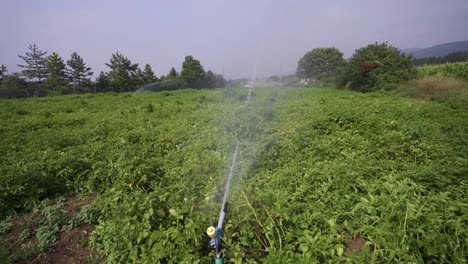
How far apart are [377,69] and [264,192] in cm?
1659

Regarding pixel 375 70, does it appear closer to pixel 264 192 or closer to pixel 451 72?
pixel 451 72

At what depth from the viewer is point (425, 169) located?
2.75 m

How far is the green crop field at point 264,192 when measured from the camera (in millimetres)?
1763

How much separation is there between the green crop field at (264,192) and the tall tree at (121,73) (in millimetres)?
29420

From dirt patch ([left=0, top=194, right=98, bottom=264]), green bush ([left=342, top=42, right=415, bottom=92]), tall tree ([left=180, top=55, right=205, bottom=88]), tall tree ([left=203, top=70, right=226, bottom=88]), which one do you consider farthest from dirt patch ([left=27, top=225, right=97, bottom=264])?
tall tree ([left=180, top=55, right=205, bottom=88])

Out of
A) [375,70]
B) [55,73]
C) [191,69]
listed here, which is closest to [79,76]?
[55,73]

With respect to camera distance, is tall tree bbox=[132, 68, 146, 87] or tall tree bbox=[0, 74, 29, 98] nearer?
tall tree bbox=[0, 74, 29, 98]

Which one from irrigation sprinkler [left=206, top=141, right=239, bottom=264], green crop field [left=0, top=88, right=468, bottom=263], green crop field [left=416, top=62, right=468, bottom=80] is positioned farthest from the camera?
green crop field [left=416, top=62, right=468, bottom=80]

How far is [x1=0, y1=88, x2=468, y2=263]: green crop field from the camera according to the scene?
1763 millimetres

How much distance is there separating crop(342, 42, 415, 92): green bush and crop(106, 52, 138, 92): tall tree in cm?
2875

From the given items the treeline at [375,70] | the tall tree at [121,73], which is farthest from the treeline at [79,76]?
the treeline at [375,70]

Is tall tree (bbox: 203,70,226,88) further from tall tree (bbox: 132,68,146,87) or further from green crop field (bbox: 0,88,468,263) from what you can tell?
tall tree (bbox: 132,68,146,87)

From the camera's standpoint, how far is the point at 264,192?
2557 mm

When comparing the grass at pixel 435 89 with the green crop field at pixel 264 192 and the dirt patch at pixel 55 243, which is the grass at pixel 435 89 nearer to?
the green crop field at pixel 264 192
